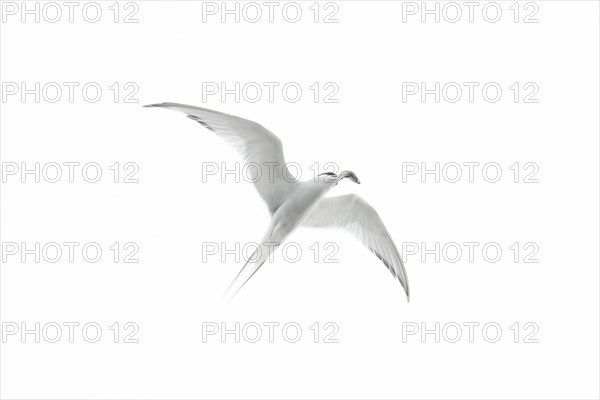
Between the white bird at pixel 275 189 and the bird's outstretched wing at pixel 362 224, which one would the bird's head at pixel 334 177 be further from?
the bird's outstretched wing at pixel 362 224

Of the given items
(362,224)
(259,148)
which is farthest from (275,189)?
(362,224)

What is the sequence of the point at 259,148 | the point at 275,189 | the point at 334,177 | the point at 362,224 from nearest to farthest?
the point at 334,177, the point at 259,148, the point at 275,189, the point at 362,224

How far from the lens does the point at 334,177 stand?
7.17 m

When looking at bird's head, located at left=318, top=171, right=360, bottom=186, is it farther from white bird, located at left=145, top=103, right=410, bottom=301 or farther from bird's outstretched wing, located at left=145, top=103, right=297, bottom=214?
bird's outstretched wing, located at left=145, top=103, right=297, bottom=214

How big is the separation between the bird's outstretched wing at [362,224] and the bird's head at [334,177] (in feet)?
1.97

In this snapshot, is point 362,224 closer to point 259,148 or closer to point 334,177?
point 334,177

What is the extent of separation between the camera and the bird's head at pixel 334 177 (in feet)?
23.5

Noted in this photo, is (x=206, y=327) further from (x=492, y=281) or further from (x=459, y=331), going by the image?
(x=492, y=281)

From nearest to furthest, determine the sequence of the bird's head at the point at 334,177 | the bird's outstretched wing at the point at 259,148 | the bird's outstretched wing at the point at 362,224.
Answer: the bird's outstretched wing at the point at 259,148 < the bird's head at the point at 334,177 < the bird's outstretched wing at the point at 362,224

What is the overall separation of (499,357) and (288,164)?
10772mm

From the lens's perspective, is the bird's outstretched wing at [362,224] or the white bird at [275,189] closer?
the white bird at [275,189]

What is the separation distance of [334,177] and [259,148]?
2.50ft

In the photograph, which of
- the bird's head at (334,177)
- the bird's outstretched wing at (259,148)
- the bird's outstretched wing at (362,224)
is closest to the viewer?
the bird's outstretched wing at (259,148)

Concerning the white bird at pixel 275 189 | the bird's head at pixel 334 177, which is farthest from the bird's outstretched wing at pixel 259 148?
the bird's head at pixel 334 177
